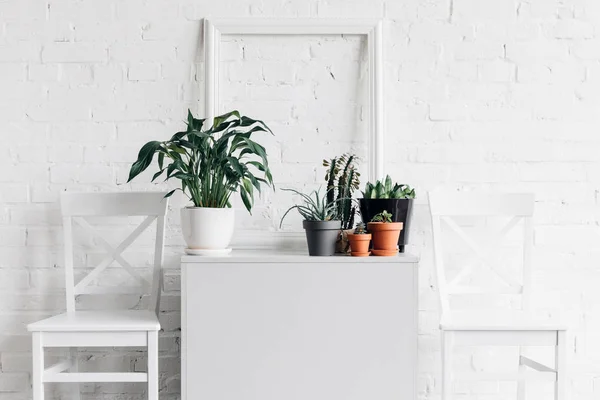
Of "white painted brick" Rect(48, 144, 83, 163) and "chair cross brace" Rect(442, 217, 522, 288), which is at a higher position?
"white painted brick" Rect(48, 144, 83, 163)

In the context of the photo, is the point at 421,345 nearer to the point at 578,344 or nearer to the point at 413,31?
the point at 578,344

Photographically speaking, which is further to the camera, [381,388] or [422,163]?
[422,163]

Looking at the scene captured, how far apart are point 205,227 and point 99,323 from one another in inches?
17.7

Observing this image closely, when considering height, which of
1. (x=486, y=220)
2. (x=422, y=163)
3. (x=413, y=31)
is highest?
(x=413, y=31)

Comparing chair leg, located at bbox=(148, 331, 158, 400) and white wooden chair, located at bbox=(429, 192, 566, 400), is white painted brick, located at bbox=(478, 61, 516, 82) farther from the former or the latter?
chair leg, located at bbox=(148, 331, 158, 400)

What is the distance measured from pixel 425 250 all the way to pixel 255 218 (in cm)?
66

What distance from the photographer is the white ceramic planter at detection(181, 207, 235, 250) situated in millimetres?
2031

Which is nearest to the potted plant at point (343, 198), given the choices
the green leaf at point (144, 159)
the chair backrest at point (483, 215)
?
the chair backrest at point (483, 215)

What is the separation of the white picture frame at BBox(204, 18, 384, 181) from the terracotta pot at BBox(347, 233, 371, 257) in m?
0.43

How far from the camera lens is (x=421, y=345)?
2.44 metres

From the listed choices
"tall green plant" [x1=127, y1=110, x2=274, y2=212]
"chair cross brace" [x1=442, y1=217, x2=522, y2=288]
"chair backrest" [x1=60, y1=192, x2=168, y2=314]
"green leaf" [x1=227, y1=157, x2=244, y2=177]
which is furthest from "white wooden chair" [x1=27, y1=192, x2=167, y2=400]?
"chair cross brace" [x1=442, y1=217, x2=522, y2=288]

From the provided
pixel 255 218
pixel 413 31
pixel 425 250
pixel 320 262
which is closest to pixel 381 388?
pixel 320 262

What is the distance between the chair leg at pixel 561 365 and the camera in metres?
1.98

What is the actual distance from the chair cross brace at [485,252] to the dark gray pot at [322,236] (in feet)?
1.74
